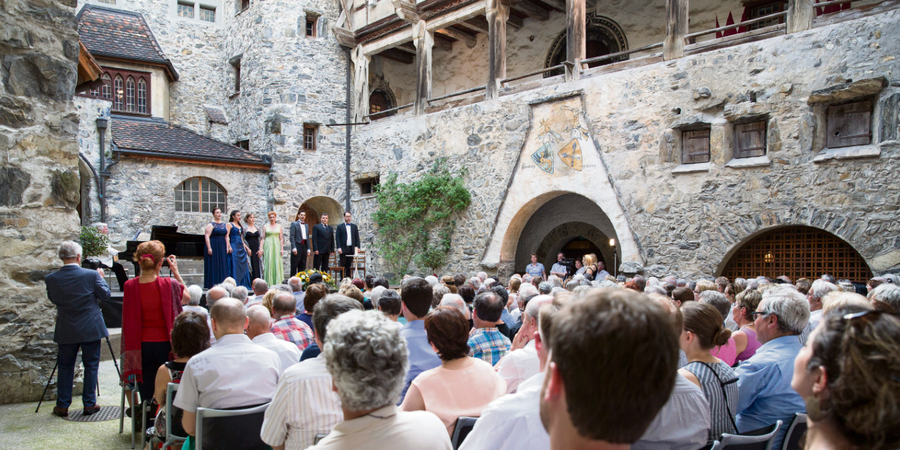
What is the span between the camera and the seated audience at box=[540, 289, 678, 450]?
43.2 inches

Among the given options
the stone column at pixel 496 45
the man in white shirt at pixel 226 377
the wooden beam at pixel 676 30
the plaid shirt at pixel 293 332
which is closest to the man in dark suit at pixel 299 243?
the stone column at pixel 496 45

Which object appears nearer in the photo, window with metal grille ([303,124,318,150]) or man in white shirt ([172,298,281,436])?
man in white shirt ([172,298,281,436])

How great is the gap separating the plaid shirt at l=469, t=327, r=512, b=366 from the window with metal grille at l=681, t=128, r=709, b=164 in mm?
7916

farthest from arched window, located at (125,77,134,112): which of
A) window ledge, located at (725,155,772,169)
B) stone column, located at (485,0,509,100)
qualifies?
window ledge, located at (725,155,772,169)

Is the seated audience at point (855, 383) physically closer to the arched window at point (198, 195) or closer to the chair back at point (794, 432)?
the chair back at point (794, 432)

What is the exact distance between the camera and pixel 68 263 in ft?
16.6

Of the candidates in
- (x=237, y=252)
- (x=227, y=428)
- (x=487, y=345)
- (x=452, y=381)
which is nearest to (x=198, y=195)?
(x=237, y=252)

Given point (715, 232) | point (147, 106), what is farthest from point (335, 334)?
point (147, 106)

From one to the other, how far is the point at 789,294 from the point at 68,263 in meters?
5.43

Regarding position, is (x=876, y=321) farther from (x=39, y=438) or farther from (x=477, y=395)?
(x=39, y=438)

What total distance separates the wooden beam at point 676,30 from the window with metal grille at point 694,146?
142 centimetres

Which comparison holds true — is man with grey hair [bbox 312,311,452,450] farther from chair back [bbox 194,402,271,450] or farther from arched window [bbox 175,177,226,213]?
arched window [bbox 175,177,226,213]

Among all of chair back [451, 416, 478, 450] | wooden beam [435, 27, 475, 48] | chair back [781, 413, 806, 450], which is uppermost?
wooden beam [435, 27, 475, 48]

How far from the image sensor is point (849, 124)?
9086 millimetres
